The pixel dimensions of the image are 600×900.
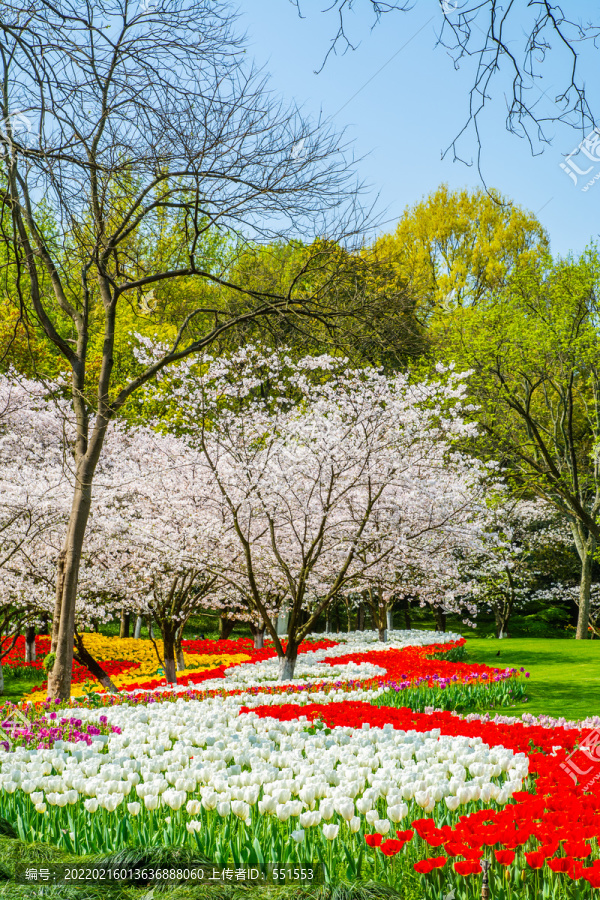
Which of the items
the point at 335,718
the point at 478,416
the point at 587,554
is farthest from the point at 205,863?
the point at 587,554

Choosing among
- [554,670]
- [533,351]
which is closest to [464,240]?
[533,351]

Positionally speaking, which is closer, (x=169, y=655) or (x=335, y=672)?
(x=335, y=672)

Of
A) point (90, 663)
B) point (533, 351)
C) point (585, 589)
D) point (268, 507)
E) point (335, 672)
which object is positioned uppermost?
point (533, 351)

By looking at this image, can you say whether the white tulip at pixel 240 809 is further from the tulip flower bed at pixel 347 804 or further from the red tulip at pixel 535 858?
the red tulip at pixel 535 858

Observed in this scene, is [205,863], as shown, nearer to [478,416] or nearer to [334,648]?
[334,648]

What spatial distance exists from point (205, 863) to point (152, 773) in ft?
4.82

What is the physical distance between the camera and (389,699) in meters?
7.79

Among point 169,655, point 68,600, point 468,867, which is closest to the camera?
point 468,867
